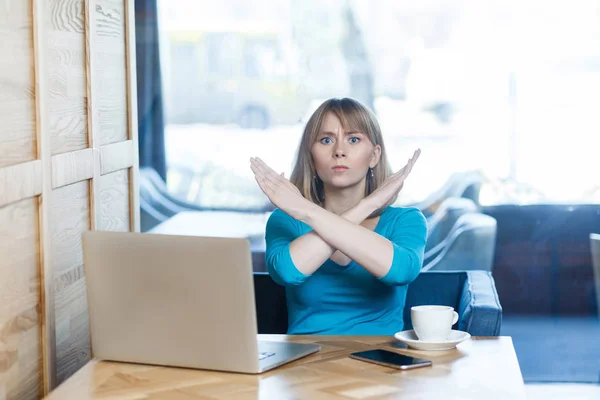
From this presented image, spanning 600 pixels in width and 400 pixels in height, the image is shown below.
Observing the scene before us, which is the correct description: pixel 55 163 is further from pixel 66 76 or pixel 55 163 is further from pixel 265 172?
pixel 265 172

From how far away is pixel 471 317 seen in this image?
2.43 metres

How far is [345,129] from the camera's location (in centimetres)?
249

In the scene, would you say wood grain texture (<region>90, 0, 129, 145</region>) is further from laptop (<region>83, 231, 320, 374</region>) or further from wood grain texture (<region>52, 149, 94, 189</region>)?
laptop (<region>83, 231, 320, 374</region>)

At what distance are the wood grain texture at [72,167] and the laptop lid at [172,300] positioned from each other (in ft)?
1.19

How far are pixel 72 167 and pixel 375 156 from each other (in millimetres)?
829

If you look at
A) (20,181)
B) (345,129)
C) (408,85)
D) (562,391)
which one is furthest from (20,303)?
(562,391)

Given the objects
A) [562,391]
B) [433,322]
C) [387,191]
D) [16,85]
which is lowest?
[562,391]

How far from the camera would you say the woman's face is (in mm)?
2447

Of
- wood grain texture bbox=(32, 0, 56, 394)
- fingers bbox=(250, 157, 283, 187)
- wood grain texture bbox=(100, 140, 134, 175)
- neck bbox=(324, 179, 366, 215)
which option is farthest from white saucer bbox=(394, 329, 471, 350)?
wood grain texture bbox=(100, 140, 134, 175)

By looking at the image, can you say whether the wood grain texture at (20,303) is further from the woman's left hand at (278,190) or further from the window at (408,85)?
Answer: the window at (408,85)

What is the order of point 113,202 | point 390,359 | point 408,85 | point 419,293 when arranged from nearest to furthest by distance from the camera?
1. point 390,359
2. point 113,202
3. point 419,293
4. point 408,85

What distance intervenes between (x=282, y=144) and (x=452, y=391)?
2.31m

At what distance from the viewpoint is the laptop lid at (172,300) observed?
172 centimetres

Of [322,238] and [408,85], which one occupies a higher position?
[408,85]
